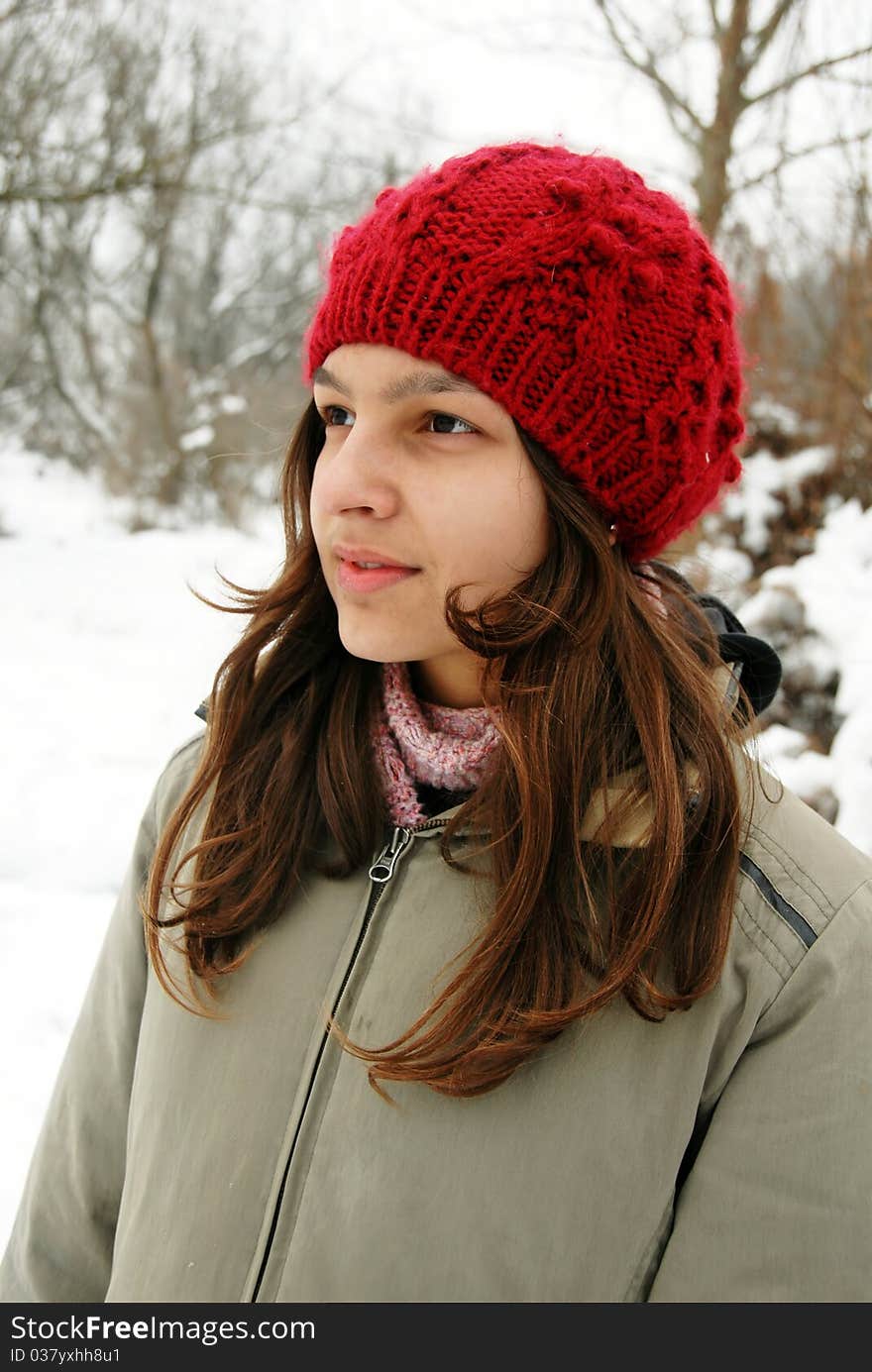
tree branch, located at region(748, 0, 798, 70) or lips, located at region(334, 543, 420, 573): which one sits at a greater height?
→ tree branch, located at region(748, 0, 798, 70)

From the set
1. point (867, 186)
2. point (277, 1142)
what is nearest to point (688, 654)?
point (277, 1142)

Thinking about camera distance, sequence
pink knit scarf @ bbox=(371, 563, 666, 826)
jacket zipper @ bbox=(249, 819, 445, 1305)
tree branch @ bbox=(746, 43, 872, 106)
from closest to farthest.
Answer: jacket zipper @ bbox=(249, 819, 445, 1305) → pink knit scarf @ bbox=(371, 563, 666, 826) → tree branch @ bbox=(746, 43, 872, 106)

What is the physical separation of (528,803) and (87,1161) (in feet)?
2.87

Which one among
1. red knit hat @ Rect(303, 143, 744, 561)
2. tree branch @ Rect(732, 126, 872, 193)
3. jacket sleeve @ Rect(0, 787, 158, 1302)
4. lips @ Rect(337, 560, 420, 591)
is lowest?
jacket sleeve @ Rect(0, 787, 158, 1302)

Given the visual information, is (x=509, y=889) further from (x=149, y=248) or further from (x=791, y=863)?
(x=149, y=248)

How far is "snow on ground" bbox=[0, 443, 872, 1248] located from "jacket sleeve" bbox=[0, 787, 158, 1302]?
71 cm

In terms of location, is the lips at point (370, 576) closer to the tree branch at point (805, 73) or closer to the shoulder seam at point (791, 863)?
the shoulder seam at point (791, 863)

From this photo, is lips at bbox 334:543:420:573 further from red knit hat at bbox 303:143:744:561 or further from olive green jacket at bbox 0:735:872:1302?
olive green jacket at bbox 0:735:872:1302

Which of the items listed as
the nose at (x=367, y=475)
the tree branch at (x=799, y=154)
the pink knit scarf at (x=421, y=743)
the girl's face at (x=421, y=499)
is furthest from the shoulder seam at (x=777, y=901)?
the tree branch at (x=799, y=154)

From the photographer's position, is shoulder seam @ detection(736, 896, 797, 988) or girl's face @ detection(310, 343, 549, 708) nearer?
shoulder seam @ detection(736, 896, 797, 988)

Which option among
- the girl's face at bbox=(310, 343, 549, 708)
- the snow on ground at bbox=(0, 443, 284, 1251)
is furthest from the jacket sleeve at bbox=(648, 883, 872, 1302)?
the snow on ground at bbox=(0, 443, 284, 1251)

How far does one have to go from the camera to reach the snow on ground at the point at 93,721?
9.70ft

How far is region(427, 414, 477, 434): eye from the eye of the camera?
4.15 feet

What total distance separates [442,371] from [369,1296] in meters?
1.10
